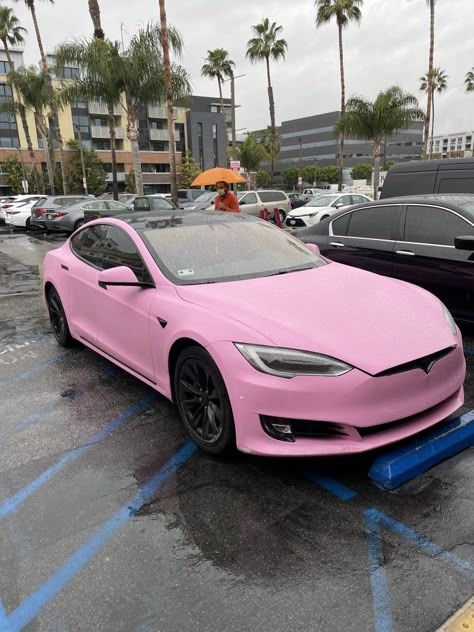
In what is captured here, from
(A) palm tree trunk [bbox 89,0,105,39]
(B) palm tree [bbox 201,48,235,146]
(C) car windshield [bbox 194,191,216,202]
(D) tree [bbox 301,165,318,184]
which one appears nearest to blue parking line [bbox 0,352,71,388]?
(C) car windshield [bbox 194,191,216,202]

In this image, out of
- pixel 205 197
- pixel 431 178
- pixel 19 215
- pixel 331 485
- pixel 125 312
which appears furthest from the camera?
pixel 205 197

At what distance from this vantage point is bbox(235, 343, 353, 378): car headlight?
2623 millimetres

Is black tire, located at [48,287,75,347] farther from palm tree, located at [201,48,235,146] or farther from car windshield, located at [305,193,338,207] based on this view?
palm tree, located at [201,48,235,146]

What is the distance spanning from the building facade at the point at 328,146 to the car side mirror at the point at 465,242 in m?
103

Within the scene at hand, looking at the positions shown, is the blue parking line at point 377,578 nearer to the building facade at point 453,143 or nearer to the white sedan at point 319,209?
the white sedan at point 319,209

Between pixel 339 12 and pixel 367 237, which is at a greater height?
pixel 339 12

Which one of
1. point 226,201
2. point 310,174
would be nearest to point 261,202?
point 226,201

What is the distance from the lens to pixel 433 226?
17.4 feet

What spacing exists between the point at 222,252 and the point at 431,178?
16.8 feet

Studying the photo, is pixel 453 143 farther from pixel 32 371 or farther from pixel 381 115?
pixel 32 371

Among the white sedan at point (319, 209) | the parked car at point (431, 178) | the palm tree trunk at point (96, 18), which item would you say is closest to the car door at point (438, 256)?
the parked car at point (431, 178)

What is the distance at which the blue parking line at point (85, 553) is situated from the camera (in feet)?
6.71

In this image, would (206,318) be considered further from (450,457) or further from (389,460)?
(450,457)

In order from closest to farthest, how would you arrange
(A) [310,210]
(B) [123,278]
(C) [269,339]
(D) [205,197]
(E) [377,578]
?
1. (E) [377,578]
2. (C) [269,339]
3. (B) [123,278]
4. (A) [310,210]
5. (D) [205,197]
